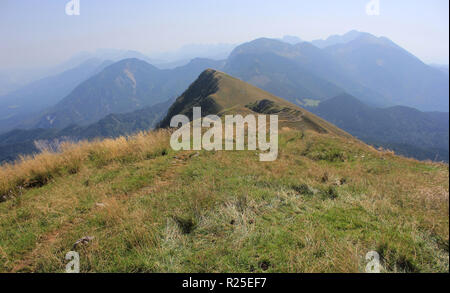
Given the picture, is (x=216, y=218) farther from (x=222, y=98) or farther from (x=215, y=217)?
(x=222, y=98)

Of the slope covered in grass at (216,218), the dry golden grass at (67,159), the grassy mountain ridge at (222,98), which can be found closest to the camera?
the slope covered in grass at (216,218)

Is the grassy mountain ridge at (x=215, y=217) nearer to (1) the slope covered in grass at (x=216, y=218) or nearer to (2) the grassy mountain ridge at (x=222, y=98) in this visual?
(1) the slope covered in grass at (x=216, y=218)

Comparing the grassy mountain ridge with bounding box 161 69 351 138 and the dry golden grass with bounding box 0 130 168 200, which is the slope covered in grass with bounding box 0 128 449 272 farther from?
the grassy mountain ridge with bounding box 161 69 351 138

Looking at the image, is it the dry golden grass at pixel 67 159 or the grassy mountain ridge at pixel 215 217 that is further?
Result: the dry golden grass at pixel 67 159

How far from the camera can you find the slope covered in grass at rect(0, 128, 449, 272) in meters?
3.16

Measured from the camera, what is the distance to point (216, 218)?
4246 mm

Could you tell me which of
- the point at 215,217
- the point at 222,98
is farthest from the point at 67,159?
the point at 222,98

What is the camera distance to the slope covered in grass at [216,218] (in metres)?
3.16

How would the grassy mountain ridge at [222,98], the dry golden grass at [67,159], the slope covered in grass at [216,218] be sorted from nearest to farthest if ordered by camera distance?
the slope covered in grass at [216,218]
the dry golden grass at [67,159]
the grassy mountain ridge at [222,98]

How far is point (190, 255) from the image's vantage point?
337cm

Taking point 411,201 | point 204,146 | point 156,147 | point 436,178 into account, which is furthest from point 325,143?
point 156,147

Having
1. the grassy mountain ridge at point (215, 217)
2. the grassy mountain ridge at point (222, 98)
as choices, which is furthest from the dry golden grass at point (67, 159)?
the grassy mountain ridge at point (222, 98)
